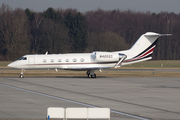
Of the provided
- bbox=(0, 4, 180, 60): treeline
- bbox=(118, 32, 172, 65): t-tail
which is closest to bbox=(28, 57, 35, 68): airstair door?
bbox=(118, 32, 172, 65): t-tail

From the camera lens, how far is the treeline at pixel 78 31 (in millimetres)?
76688

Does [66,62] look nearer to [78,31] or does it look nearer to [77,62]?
[77,62]

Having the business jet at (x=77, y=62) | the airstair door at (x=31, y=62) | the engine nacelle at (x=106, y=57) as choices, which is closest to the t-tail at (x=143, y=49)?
the business jet at (x=77, y=62)

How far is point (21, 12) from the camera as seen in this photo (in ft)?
288

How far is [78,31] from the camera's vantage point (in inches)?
3698

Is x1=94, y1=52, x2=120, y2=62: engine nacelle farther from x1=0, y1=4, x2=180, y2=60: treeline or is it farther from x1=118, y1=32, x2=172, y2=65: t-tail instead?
x1=0, y1=4, x2=180, y2=60: treeline

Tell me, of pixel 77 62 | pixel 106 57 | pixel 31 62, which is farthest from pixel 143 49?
pixel 31 62

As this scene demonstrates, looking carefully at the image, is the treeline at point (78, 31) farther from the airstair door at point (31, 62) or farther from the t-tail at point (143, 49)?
the t-tail at point (143, 49)

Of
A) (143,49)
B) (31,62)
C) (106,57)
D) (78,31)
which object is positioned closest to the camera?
(106,57)

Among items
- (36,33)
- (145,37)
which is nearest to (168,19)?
(36,33)

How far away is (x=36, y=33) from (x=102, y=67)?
204 ft

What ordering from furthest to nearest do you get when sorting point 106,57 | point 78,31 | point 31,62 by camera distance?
1. point 78,31
2. point 31,62
3. point 106,57

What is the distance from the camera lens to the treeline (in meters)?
76.7

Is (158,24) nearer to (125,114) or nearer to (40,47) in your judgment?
(40,47)
